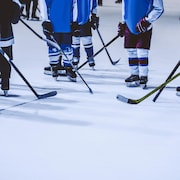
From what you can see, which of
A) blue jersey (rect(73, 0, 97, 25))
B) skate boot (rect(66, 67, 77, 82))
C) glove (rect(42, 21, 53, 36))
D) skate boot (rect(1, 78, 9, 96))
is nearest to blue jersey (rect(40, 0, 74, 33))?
glove (rect(42, 21, 53, 36))

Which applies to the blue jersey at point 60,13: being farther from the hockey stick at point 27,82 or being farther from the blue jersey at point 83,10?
the hockey stick at point 27,82

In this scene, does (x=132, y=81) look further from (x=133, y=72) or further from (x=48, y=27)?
(x=48, y=27)

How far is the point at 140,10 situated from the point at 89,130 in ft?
3.70

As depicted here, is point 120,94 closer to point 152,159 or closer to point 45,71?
point 45,71

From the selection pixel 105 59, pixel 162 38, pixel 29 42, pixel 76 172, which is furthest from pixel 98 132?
pixel 162 38

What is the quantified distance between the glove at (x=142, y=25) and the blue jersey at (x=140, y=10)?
27 mm

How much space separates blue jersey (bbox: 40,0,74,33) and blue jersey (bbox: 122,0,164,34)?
1.43 feet

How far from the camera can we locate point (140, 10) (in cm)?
304

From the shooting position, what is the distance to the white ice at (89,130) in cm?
187

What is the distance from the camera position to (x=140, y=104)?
2.85 meters

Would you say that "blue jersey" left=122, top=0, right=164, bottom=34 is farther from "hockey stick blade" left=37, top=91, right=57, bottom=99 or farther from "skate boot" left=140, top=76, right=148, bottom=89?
"hockey stick blade" left=37, top=91, right=57, bottom=99

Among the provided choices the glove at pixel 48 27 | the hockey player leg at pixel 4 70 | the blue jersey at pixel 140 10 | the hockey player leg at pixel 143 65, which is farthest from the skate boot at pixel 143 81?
the hockey player leg at pixel 4 70

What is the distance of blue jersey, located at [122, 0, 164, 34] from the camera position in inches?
117

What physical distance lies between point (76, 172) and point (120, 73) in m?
2.01
